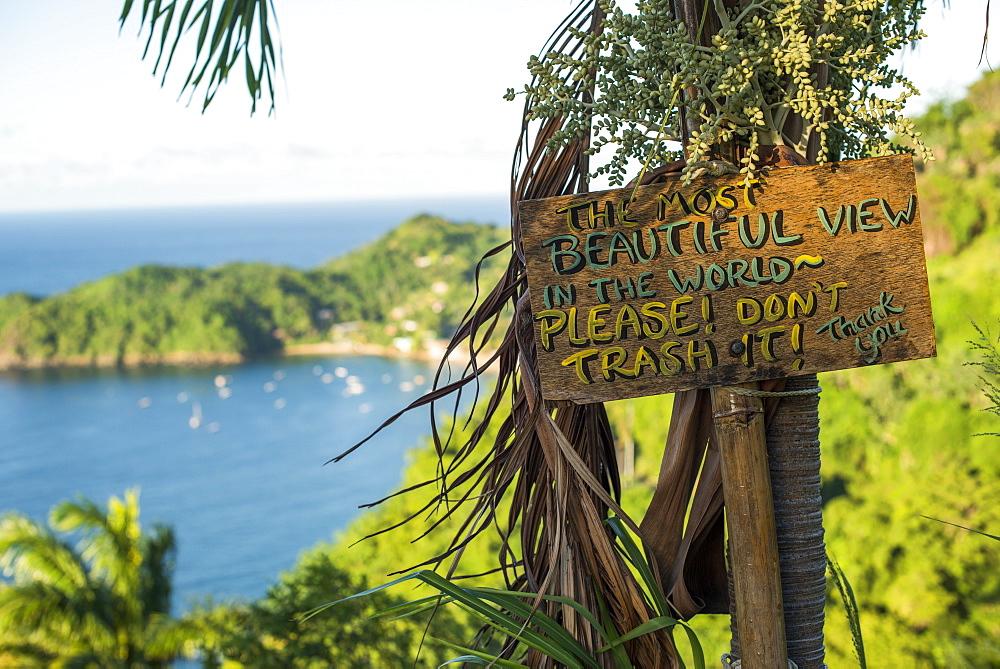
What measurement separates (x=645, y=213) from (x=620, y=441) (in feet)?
62.2

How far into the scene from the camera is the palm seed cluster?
787 millimetres

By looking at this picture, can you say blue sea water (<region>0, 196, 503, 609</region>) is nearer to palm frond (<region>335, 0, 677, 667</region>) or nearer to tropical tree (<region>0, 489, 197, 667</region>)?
tropical tree (<region>0, 489, 197, 667</region>)

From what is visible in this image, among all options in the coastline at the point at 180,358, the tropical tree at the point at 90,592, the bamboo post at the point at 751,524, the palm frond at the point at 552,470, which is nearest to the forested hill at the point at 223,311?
the coastline at the point at 180,358

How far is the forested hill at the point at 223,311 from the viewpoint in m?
48.4

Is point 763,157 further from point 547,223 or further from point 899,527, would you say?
point 899,527

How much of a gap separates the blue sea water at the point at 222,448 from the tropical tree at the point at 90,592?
699 inches

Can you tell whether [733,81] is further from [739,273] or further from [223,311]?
[223,311]

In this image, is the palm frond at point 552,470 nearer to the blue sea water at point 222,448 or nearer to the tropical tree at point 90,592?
the tropical tree at point 90,592

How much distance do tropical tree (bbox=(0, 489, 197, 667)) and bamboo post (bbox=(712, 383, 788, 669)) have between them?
6883mm

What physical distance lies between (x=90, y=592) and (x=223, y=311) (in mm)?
43505

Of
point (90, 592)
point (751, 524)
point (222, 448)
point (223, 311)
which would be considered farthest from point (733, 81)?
point (223, 311)

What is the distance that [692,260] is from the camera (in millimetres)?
821

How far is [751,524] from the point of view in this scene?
85 cm

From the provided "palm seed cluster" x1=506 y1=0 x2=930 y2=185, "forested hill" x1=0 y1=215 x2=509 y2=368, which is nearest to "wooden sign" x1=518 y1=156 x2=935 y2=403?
"palm seed cluster" x1=506 y1=0 x2=930 y2=185
